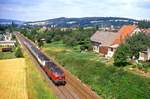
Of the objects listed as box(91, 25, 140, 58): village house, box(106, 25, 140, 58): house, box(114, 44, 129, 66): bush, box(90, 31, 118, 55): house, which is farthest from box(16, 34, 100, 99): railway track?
box(90, 31, 118, 55): house

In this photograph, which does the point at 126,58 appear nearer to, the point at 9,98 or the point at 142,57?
the point at 142,57

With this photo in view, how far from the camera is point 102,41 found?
81375mm

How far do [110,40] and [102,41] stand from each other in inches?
186

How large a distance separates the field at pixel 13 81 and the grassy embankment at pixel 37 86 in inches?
31.6

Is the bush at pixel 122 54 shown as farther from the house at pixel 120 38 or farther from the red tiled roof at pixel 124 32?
the red tiled roof at pixel 124 32

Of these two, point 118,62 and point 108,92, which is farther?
point 118,62

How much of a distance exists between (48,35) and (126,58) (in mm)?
Result: 85415

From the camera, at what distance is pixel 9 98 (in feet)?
119

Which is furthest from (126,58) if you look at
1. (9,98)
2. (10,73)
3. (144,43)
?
(9,98)

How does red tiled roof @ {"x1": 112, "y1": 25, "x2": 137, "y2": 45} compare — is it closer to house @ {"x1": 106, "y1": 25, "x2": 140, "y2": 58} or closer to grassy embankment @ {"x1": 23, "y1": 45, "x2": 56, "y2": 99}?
house @ {"x1": 106, "y1": 25, "x2": 140, "y2": 58}

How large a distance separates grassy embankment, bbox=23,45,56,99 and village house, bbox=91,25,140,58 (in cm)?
2117

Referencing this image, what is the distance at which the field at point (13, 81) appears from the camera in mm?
38312

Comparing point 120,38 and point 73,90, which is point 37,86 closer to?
point 73,90

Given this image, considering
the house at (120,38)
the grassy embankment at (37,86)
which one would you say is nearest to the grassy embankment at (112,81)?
the grassy embankment at (37,86)
